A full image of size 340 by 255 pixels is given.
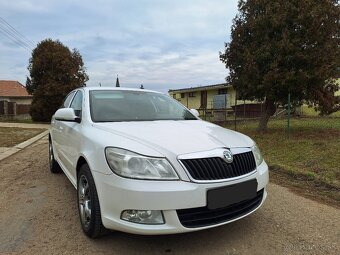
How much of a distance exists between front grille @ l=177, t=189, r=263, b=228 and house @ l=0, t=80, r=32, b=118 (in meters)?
30.2

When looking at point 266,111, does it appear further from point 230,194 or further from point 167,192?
point 167,192

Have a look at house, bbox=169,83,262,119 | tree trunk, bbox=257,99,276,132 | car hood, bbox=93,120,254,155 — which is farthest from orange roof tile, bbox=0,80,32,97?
car hood, bbox=93,120,254,155

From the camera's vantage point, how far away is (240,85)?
→ 41.6 feet

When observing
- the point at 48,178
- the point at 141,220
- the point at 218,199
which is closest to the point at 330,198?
the point at 218,199

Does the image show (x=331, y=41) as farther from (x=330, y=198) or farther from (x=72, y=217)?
(x=72, y=217)

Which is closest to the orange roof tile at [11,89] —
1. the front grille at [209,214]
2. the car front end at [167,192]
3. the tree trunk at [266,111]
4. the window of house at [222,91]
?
the window of house at [222,91]

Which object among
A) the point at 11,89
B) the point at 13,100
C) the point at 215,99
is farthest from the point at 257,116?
the point at 11,89

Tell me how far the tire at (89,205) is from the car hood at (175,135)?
0.53 metres

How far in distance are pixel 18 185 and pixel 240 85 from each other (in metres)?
8.81

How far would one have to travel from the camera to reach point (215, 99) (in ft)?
103

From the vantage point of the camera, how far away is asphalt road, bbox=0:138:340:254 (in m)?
3.35

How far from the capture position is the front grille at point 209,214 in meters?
3.04

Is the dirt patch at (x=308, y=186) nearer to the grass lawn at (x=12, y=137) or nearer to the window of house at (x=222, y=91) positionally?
the grass lawn at (x=12, y=137)

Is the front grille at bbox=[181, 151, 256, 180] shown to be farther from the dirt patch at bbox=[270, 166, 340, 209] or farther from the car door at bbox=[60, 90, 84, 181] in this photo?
the dirt patch at bbox=[270, 166, 340, 209]
